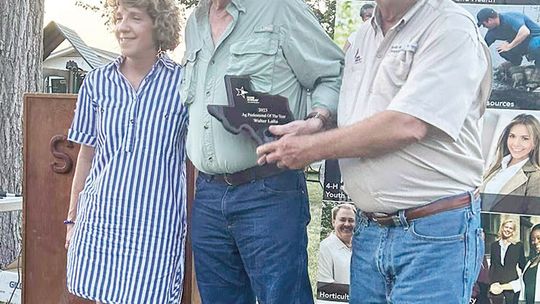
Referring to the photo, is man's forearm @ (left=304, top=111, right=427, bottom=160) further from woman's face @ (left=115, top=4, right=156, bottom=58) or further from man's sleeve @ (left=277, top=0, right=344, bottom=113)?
woman's face @ (left=115, top=4, right=156, bottom=58)

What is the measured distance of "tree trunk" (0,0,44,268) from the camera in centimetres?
475

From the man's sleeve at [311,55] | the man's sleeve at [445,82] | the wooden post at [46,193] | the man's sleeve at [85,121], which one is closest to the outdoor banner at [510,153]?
the man's sleeve at [311,55]

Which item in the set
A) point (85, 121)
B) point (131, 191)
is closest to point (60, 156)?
point (85, 121)

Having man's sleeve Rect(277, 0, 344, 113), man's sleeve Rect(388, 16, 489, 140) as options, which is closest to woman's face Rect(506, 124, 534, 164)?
man's sleeve Rect(277, 0, 344, 113)

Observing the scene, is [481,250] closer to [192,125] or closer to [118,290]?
[192,125]

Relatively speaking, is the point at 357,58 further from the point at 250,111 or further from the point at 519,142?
the point at 519,142

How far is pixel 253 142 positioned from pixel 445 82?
635 mm

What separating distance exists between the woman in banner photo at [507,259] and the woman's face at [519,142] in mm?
295

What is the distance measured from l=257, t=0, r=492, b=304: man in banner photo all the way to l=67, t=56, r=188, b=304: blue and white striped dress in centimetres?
50

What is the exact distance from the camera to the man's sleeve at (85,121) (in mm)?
2230

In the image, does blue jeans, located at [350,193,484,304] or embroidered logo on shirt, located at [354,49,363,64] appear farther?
embroidered logo on shirt, located at [354,49,363,64]

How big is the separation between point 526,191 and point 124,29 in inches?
73.2

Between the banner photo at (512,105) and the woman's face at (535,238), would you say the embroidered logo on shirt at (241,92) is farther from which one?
the woman's face at (535,238)

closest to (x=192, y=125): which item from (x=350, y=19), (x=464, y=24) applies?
(x=464, y=24)
